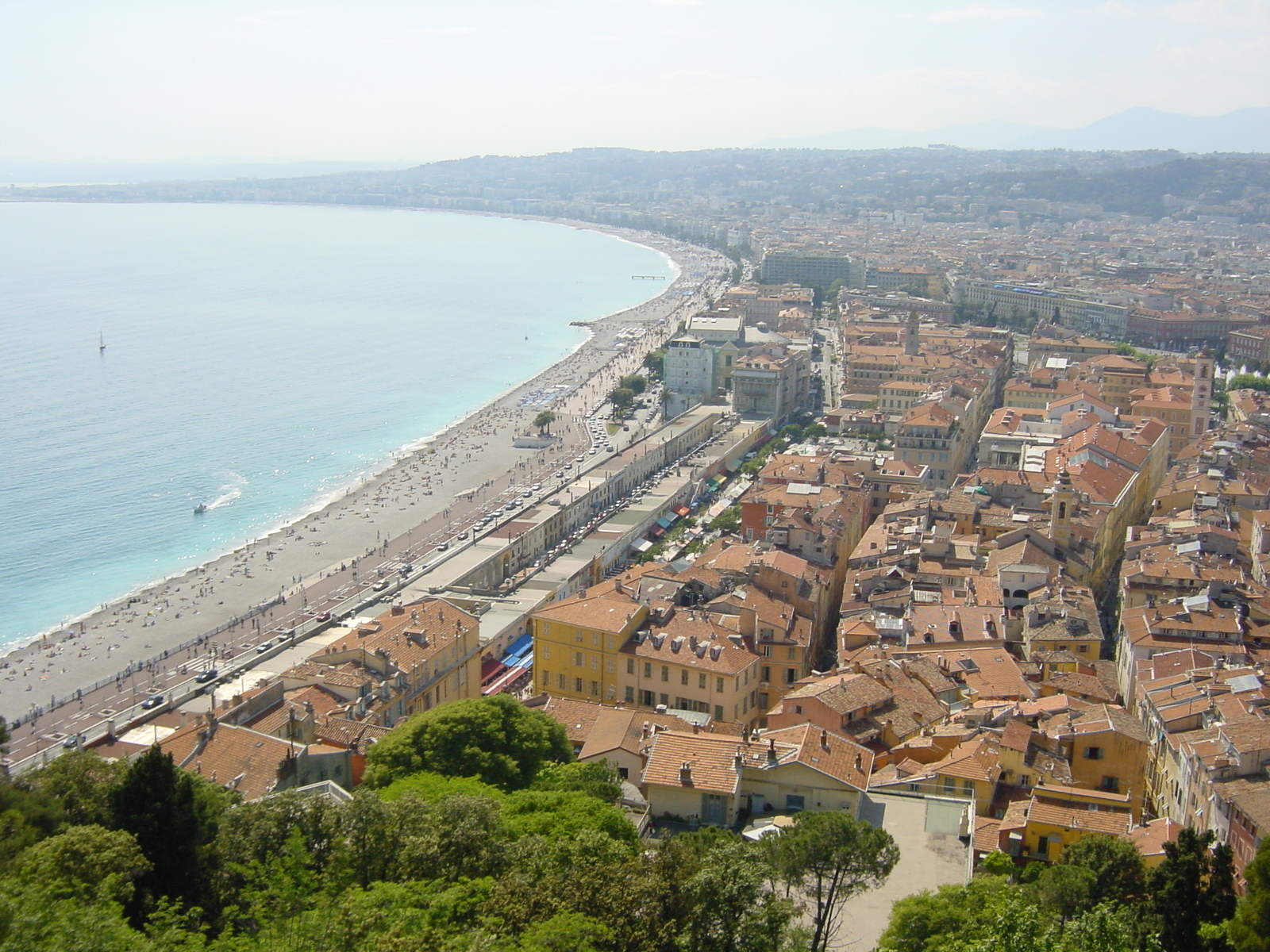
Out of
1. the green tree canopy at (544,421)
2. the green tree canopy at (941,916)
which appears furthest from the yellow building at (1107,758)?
the green tree canopy at (544,421)

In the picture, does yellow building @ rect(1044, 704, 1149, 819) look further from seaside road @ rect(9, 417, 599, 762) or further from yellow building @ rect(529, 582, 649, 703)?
seaside road @ rect(9, 417, 599, 762)

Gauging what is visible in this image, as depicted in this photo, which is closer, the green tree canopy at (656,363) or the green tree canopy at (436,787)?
the green tree canopy at (436,787)

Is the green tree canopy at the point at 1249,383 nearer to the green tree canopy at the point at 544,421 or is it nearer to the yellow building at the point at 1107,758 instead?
the green tree canopy at the point at 544,421

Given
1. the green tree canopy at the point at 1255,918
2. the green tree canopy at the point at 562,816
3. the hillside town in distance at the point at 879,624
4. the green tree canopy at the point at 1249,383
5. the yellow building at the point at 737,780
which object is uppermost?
the green tree canopy at the point at 1255,918

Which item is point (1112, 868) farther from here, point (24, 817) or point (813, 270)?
point (813, 270)

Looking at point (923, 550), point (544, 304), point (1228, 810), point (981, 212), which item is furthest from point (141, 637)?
point (981, 212)

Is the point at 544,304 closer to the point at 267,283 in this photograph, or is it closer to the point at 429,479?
the point at 267,283
